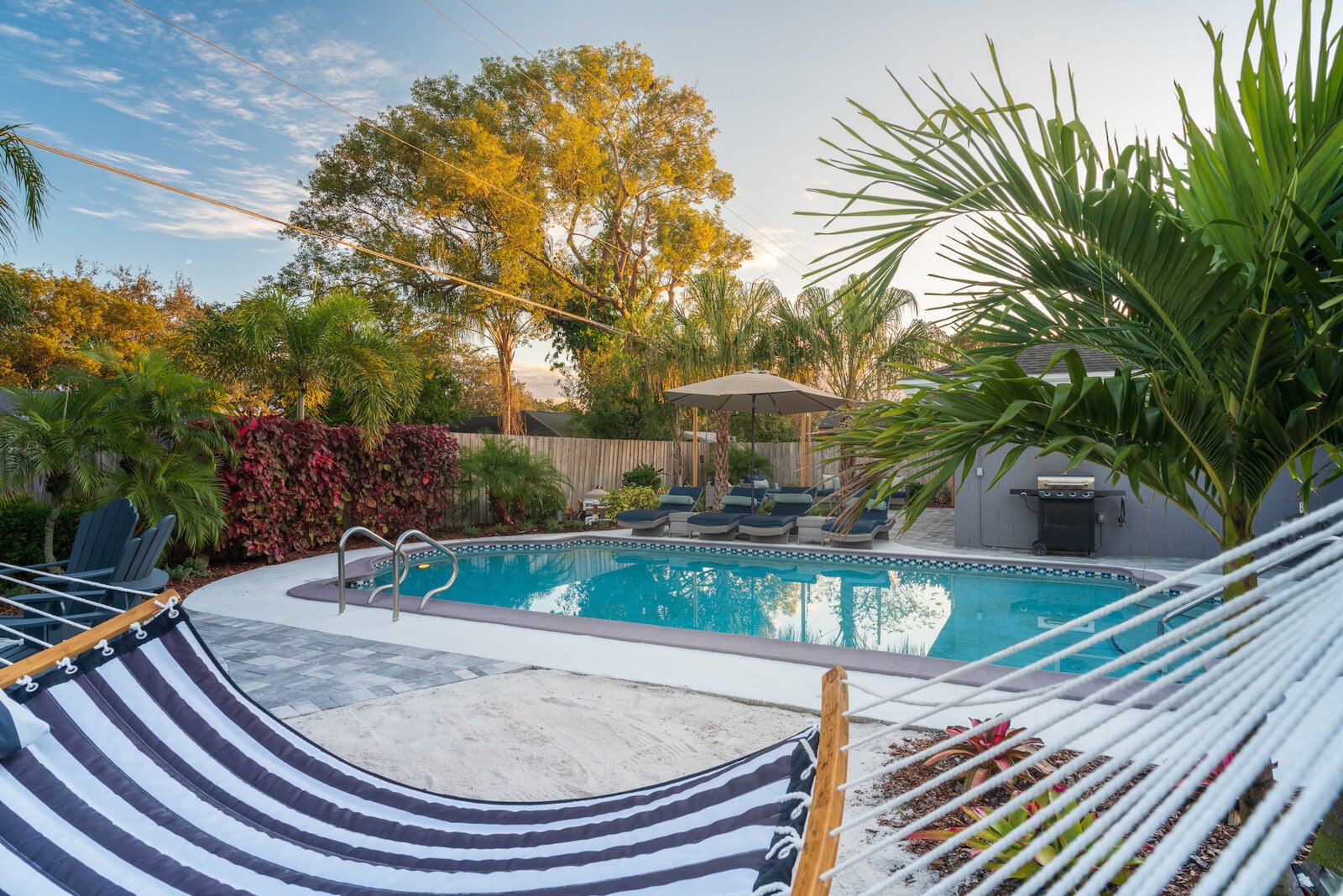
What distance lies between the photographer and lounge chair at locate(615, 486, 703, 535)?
43.9ft

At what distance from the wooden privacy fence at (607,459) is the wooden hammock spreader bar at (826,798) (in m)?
12.5

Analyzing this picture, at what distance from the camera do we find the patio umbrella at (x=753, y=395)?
1204 centimetres

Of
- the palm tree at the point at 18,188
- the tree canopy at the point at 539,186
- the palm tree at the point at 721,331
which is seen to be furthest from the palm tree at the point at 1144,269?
the tree canopy at the point at 539,186

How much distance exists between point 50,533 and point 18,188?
3235mm

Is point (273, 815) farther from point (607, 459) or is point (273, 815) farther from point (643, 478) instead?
point (607, 459)

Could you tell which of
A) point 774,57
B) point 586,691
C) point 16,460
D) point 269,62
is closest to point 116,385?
point 16,460

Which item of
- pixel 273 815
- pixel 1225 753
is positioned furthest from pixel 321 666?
pixel 1225 753

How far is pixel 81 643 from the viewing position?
7.11 feet

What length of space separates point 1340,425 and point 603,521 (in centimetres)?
1349

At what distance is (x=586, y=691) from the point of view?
4449 mm

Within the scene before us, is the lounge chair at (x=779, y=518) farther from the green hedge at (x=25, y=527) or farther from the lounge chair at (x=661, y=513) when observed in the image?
the green hedge at (x=25, y=527)

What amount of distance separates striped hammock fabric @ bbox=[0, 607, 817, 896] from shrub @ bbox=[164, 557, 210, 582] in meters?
7.05

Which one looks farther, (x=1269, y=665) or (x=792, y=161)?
(x=792, y=161)

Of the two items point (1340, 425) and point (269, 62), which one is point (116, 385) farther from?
point (269, 62)
